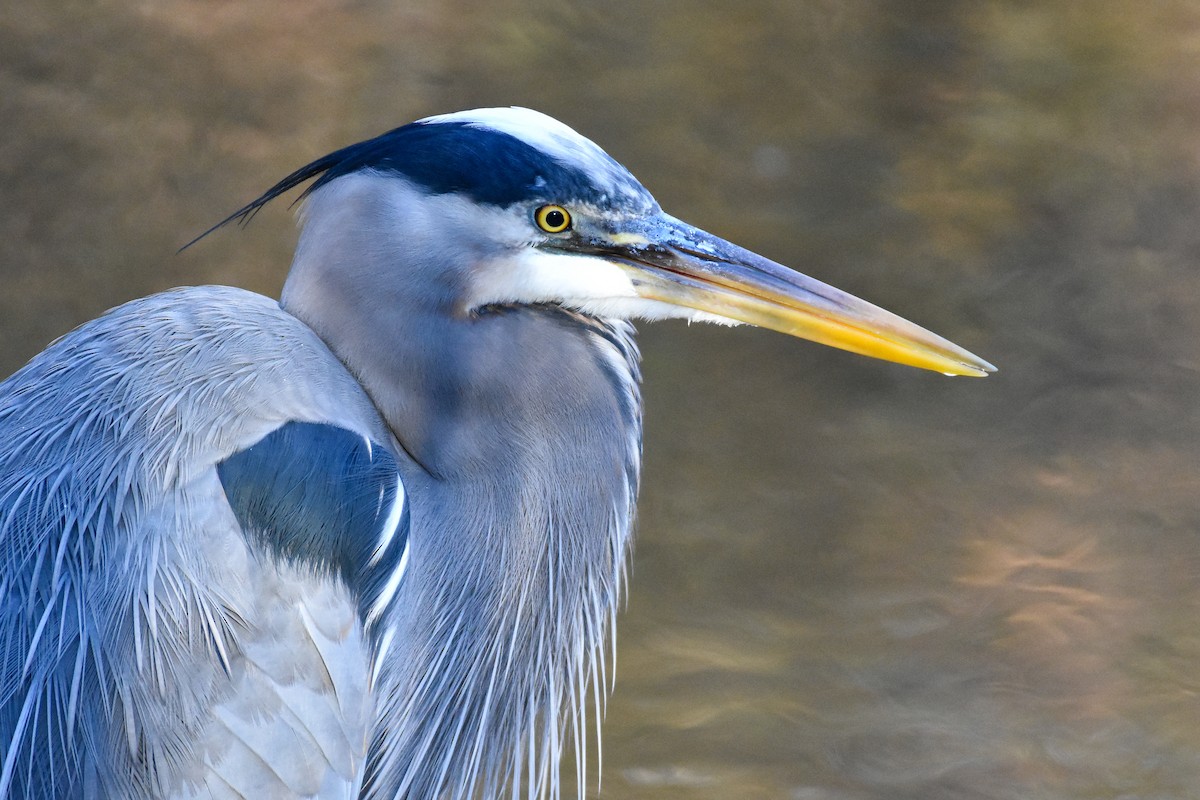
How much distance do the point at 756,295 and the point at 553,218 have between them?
11.6 inches

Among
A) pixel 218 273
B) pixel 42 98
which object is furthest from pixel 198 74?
pixel 218 273

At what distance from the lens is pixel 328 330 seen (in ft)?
6.06

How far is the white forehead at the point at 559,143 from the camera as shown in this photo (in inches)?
70.4

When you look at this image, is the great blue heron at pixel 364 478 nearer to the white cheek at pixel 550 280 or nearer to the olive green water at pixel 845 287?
the white cheek at pixel 550 280

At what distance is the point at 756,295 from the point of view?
1877 millimetres

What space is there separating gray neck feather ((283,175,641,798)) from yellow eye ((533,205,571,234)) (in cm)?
8

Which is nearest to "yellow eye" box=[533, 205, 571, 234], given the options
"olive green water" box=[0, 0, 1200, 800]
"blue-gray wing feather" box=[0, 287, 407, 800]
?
"blue-gray wing feather" box=[0, 287, 407, 800]

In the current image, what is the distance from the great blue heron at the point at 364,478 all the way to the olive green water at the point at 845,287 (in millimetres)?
1277

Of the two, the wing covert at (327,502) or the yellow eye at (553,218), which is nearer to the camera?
the wing covert at (327,502)

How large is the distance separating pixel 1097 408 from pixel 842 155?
1.14 meters

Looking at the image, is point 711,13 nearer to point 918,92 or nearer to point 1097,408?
point 918,92

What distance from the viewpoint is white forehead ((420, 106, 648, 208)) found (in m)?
1.79

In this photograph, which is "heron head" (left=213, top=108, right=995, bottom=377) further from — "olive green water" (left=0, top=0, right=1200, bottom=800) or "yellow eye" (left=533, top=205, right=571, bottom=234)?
"olive green water" (left=0, top=0, right=1200, bottom=800)

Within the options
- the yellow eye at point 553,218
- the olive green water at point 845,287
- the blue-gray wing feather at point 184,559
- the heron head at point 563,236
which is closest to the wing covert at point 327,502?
the blue-gray wing feather at point 184,559
